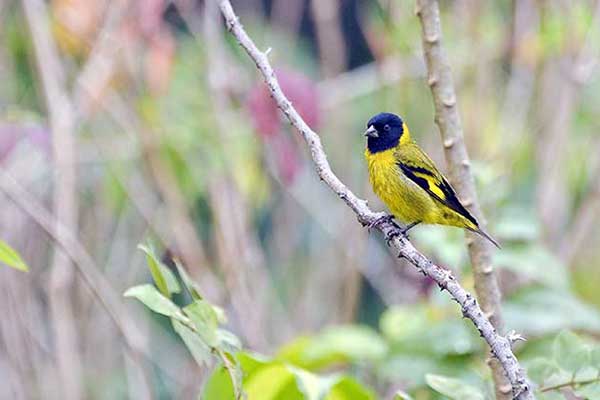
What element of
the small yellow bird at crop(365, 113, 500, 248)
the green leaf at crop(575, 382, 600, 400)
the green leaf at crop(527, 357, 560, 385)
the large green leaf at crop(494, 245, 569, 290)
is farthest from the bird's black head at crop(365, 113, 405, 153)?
the green leaf at crop(575, 382, 600, 400)

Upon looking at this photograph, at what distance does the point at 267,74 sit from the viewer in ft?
5.32

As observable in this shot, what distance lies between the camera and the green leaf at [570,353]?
164 cm

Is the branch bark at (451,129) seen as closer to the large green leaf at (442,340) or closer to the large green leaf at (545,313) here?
the large green leaf at (442,340)

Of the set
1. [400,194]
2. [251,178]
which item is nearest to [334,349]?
[400,194]

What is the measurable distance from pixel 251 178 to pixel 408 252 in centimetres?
241

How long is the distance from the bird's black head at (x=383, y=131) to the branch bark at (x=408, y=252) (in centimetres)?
92

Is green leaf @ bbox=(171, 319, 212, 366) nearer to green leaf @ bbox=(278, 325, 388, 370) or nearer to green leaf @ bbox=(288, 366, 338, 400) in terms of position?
green leaf @ bbox=(288, 366, 338, 400)

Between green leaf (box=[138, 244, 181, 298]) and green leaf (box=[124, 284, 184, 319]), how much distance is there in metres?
0.02

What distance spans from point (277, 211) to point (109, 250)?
25.3 inches

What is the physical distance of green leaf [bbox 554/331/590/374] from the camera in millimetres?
1636

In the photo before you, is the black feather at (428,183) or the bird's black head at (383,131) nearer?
the black feather at (428,183)

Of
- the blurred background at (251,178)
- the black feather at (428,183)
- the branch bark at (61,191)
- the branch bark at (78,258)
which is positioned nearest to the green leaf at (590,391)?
the black feather at (428,183)

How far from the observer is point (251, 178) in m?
4.01

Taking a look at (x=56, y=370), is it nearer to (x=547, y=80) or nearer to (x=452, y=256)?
(x=452, y=256)
